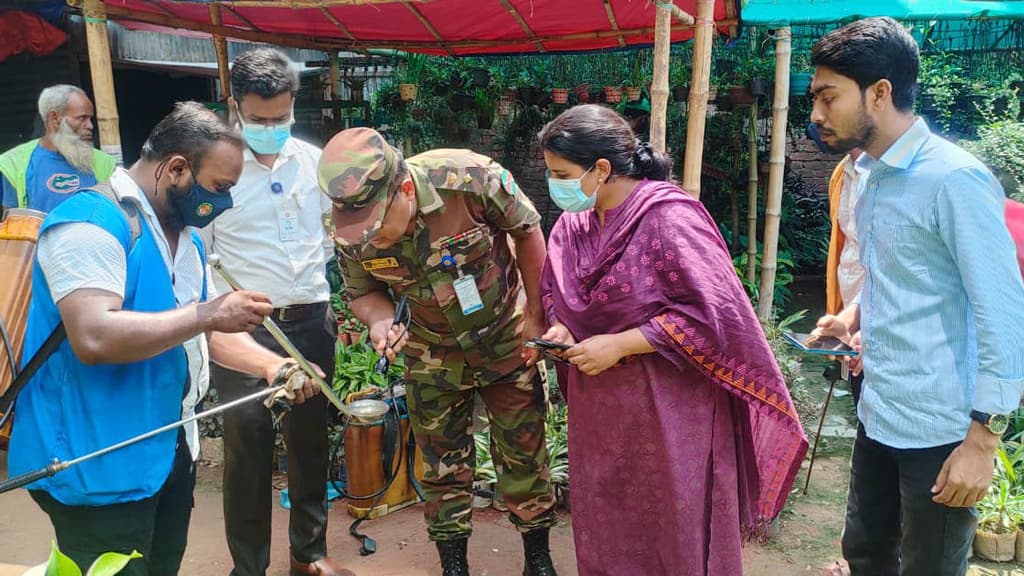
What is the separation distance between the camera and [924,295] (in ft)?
6.34

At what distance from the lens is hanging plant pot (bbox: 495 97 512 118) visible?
25.5 feet

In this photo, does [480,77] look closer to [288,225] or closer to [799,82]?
[799,82]

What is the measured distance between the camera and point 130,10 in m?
4.30

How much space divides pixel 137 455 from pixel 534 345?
45.1 inches

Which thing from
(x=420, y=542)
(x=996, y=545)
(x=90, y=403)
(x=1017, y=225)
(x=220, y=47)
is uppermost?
(x=220, y=47)

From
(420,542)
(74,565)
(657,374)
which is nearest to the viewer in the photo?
(74,565)

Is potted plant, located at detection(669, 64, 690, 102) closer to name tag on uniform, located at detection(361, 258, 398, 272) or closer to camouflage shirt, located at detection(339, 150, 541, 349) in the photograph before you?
camouflage shirt, located at detection(339, 150, 541, 349)

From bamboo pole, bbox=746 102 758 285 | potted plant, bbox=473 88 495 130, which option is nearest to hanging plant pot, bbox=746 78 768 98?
bamboo pole, bbox=746 102 758 285

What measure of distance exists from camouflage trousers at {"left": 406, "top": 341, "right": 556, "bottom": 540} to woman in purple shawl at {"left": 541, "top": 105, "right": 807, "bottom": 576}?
47 centimetres

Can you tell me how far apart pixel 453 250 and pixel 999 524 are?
256cm

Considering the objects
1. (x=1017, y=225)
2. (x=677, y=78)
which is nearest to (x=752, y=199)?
(x=677, y=78)

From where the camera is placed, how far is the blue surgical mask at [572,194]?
7.72 feet

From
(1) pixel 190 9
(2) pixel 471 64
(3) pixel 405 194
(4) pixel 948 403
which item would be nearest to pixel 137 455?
(3) pixel 405 194

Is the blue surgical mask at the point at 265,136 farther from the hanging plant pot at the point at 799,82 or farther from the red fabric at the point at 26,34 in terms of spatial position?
the hanging plant pot at the point at 799,82
